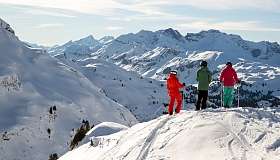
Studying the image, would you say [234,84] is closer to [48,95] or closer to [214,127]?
[214,127]

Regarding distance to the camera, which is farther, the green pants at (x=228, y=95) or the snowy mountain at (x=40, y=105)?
the snowy mountain at (x=40, y=105)

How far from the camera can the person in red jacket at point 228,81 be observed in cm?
3044

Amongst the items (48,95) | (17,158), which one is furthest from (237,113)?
(48,95)

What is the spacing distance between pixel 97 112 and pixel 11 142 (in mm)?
37284

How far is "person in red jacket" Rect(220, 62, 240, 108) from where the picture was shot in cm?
3044

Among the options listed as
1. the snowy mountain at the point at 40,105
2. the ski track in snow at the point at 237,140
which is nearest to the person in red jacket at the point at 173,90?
the ski track in snow at the point at 237,140

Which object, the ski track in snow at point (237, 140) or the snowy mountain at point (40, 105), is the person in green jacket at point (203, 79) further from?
the snowy mountain at point (40, 105)

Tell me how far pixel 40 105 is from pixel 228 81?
89347 millimetres

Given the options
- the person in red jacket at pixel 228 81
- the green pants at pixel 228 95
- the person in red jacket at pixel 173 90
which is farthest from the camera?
the green pants at pixel 228 95

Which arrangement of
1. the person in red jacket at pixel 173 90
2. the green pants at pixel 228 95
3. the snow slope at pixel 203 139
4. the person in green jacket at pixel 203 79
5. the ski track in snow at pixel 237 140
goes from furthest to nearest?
the green pants at pixel 228 95
the person in green jacket at pixel 203 79
the person in red jacket at pixel 173 90
the snow slope at pixel 203 139
the ski track in snow at pixel 237 140

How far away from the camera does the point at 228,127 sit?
2247 cm

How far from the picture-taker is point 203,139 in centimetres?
2086

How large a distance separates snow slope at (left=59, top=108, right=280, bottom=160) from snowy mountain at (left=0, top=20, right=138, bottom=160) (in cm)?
5345

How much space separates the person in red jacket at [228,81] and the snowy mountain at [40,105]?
49.2m
